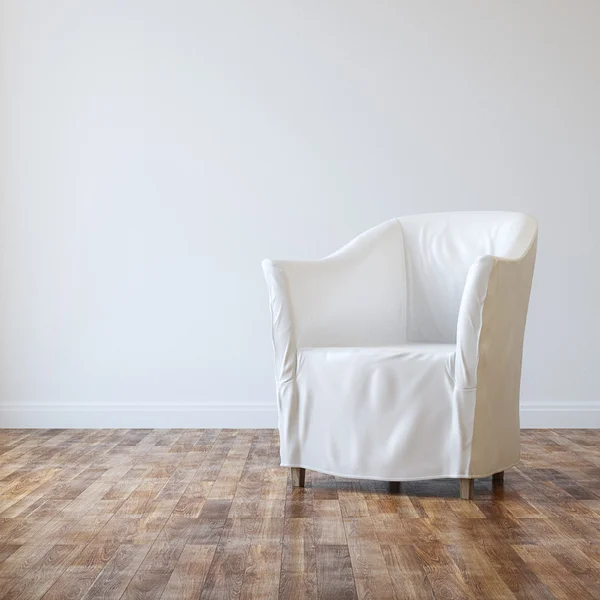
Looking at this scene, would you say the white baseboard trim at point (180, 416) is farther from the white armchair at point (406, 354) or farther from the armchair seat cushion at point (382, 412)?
the armchair seat cushion at point (382, 412)

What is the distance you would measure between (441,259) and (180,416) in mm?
1545

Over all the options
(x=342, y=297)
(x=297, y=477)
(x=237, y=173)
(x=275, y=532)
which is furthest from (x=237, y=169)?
(x=275, y=532)

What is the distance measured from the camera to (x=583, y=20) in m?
3.82

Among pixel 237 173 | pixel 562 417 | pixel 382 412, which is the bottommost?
pixel 562 417

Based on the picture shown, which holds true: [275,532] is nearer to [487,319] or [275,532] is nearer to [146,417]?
[487,319]

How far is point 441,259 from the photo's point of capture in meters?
2.96

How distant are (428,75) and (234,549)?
2.61 m

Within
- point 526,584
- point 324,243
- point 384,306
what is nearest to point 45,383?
point 324,243

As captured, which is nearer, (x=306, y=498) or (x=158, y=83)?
(x=306, y=498)

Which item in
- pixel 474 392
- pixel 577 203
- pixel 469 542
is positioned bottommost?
pixel 469 542

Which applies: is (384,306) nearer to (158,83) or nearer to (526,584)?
(526,584)

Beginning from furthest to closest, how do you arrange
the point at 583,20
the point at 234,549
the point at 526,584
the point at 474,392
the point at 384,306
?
the point at 583,20, the point at 384,306, the point at 474,392, the point at 234,549, the point at 526,584

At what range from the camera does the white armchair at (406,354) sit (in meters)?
2.39

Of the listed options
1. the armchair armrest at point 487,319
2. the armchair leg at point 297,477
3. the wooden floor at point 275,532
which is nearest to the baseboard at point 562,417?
the wooden floor at point 275,532
